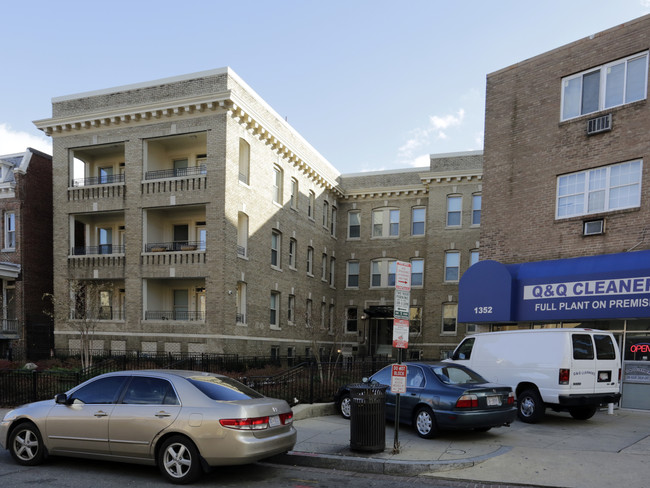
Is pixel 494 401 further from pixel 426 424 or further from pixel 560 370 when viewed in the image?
pixel 560 370

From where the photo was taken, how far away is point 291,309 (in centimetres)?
3022

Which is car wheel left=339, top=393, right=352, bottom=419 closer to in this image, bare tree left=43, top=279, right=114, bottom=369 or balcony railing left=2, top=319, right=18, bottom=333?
bare tree left=43, top=279, right=114, bottom=369

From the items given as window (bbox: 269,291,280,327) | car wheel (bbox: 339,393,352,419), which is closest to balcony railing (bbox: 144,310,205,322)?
window (bbox: 269,291,280,327)

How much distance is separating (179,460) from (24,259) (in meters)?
24.4

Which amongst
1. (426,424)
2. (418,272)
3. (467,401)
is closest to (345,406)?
(426,424)

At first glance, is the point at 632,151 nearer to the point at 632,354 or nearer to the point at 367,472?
the point at 632,354

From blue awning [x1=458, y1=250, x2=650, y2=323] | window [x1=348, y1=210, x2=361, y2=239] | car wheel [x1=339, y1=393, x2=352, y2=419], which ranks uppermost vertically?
window [x1=348, y1=210, x2=361, y2=239]

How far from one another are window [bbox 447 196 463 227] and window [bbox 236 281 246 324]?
14775mm

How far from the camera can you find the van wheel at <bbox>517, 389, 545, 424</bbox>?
452 inches

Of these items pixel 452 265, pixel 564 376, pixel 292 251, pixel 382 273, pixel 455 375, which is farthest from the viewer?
pixel 382 273

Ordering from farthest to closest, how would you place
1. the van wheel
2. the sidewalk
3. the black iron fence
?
the black iron fence → the van wheel → the sidewalk

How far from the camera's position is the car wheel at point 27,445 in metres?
7.65

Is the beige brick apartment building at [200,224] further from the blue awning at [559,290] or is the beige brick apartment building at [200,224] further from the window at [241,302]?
the blue awning at [559,290]

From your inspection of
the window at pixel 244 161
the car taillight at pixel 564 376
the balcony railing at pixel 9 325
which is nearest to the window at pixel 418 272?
the window at pixel 244 161
